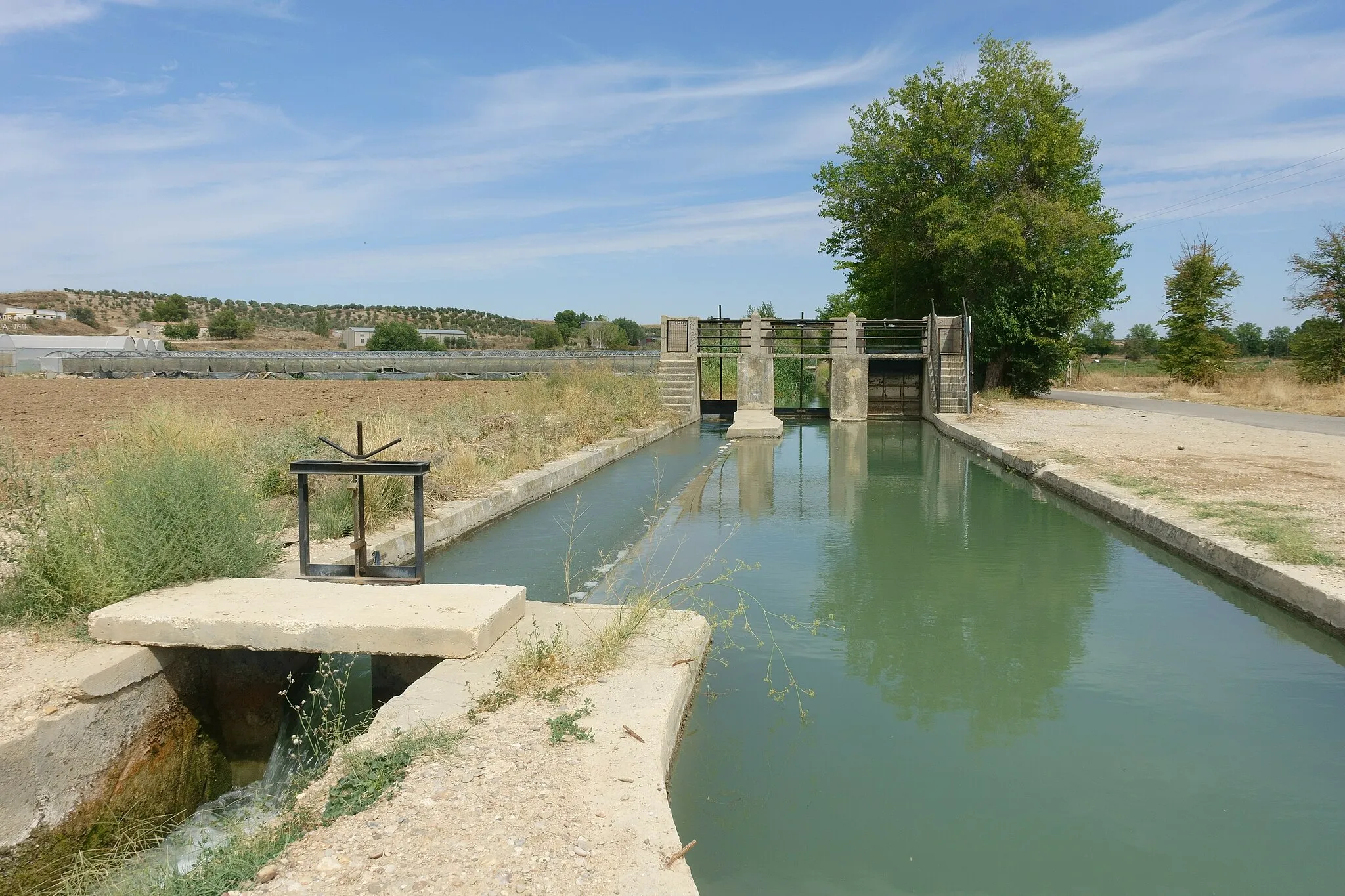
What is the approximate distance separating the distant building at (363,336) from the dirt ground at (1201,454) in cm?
7029

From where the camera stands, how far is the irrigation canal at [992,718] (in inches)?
154

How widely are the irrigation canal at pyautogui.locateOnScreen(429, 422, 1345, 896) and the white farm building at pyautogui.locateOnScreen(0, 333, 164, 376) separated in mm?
43447

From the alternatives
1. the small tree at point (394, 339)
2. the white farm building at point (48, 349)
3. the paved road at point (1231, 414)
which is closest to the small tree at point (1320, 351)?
the paved road at point (1231, 414)

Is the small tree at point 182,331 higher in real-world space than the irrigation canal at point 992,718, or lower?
higher

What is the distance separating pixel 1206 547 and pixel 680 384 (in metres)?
18.3

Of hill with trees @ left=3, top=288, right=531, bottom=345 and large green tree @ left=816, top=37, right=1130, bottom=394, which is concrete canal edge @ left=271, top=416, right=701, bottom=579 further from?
hill with trees @ left=3, top=288, right=531, bottom=345

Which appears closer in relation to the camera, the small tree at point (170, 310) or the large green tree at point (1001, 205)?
the large green tree at point (1001, 205)

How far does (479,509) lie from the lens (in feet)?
34.5

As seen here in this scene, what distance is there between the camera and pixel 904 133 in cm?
3053

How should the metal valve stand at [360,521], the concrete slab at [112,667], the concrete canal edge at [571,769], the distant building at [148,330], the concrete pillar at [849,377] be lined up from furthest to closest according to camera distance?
the distant building at [148,330] → the concrete pillar at [849,377] → the metal valve stand at [360,521] → the concrete slab at [112,667] → the concrete canal edge at [571,769]

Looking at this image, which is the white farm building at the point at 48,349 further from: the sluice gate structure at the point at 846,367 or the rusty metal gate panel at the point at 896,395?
the rusty metal gate panel at the point at 896,395

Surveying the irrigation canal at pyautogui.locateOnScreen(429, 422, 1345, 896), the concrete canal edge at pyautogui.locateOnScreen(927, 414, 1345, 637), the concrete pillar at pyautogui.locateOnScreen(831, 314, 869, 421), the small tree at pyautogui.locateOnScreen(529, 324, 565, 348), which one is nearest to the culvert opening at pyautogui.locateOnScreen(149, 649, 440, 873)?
the irrigation canal at pyautogui.locateOnScreen(429, 422, 1345, 896)

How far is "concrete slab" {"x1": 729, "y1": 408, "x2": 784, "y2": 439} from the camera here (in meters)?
20.4

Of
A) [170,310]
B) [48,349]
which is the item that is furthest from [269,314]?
[48,349]
